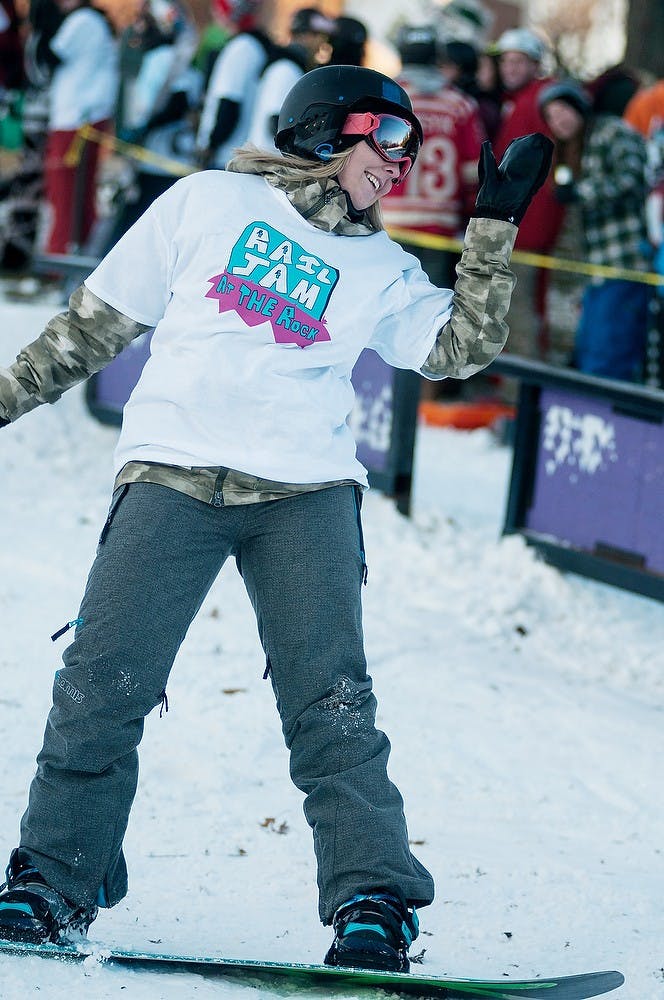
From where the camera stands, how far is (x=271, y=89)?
7801 mm

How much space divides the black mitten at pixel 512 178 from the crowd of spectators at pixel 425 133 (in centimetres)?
367

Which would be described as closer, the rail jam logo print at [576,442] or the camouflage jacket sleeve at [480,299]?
the camouflage jacket sleeve at [480,299]

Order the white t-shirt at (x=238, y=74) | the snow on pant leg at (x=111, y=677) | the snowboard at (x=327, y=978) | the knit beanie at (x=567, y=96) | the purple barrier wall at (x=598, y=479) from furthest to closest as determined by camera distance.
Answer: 1. the white t-shirt at (x=238, y=74)
2. the knit beanie at (x=567, y=96)
3. the purple barrier wall at (x=598, y=479)
4. the snow on pant leg at (x=111, y=677)
5. the snowboard at (x=327, y=978)

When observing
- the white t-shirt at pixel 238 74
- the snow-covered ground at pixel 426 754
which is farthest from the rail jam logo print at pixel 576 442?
the white t-shirt at pixel 238 74

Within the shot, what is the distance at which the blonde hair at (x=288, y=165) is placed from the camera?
2.80 meters

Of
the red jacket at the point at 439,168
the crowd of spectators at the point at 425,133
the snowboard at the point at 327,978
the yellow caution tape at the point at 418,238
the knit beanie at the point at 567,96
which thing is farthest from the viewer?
the red jacket at the point at 439,168

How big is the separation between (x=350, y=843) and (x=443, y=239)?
18.5ft

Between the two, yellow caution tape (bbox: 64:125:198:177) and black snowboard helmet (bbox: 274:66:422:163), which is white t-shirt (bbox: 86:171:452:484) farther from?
yellow caution tape (bbox: 64:125:198:177)

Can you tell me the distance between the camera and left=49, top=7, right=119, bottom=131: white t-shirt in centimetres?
905

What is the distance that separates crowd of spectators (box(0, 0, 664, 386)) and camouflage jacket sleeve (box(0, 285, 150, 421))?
3848mm

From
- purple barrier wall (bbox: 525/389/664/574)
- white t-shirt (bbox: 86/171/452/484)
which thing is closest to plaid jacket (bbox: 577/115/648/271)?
purple barrier wall (bbox: 525/389/664/574)

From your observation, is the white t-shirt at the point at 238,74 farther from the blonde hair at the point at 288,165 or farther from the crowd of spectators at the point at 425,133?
the blonde hair at the point at 288,165

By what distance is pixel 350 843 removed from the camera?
2650 mm

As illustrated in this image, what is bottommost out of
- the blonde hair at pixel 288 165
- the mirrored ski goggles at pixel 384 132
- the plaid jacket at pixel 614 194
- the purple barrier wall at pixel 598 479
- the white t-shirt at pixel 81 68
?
the purple barrier wall at pixel 598 479
